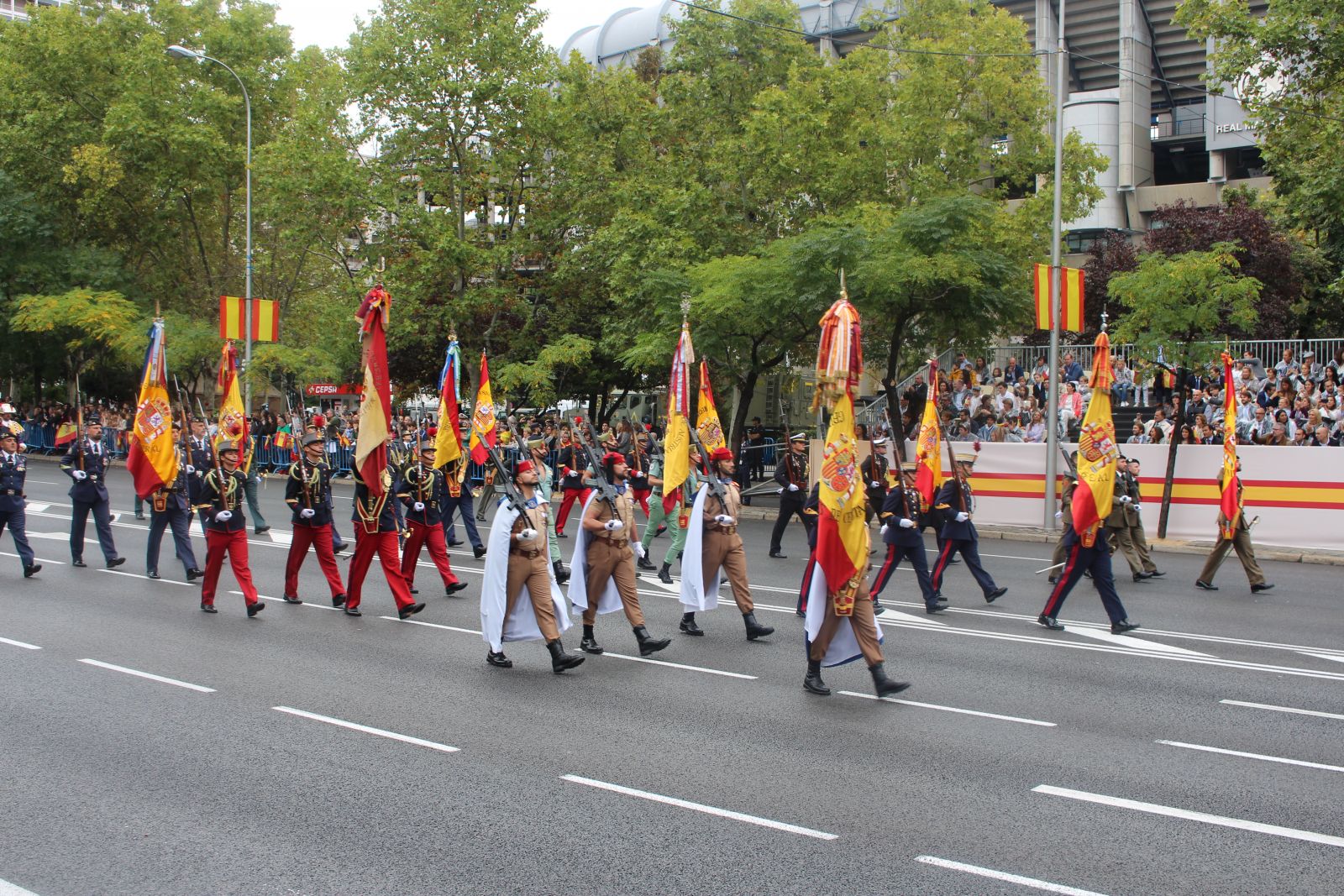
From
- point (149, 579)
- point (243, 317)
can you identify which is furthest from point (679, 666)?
point (243, 317)

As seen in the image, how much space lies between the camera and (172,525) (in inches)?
612

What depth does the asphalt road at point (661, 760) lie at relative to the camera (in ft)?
19.1

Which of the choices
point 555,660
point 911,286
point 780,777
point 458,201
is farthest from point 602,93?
point 780,777

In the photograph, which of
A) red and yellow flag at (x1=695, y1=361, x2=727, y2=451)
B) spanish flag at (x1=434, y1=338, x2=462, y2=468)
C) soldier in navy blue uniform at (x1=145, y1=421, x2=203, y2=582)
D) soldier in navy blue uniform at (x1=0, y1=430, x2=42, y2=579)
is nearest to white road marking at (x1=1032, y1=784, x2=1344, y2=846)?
spanish flag at (x1=434, y1=338, x2=462, y2=468)

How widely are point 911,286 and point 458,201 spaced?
15092 millimetres

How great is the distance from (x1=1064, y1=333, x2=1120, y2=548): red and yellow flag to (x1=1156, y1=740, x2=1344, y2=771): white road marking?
13.4ft

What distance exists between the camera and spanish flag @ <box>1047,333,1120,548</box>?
11914 millimetres

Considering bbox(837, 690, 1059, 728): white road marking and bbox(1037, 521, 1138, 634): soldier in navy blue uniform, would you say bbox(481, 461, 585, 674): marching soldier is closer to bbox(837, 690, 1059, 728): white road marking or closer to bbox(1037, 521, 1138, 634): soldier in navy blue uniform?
bbox(837, 690, 1059, 728): white road marking

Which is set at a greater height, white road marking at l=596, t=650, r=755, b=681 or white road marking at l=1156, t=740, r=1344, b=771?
white road marking at l=596, t=650, r=755, b=681

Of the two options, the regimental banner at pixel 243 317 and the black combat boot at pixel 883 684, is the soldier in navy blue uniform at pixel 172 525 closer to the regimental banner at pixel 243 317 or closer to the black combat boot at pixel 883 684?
the black combat boot at pixel 883 684

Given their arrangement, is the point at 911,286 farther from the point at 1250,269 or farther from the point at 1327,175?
the point at 1250,269

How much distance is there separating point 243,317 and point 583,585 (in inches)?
981

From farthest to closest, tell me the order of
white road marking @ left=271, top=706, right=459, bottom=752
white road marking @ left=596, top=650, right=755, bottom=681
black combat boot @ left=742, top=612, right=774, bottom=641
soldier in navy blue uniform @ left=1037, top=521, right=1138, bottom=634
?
1. soldier in navy blue uniform @ left=1037, top=521, right=1138, bottom=634
2. black combat boot @ left=742, top=612, right=774, bottom=641
3. white road marking @ left=596, top=650, right=755, bottom=681
4. white road marking @ left=271, top=706, right=459, bottom=752

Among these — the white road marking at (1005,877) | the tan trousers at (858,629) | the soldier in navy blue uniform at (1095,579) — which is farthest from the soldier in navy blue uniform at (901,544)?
the white road marking at (1005,877)
